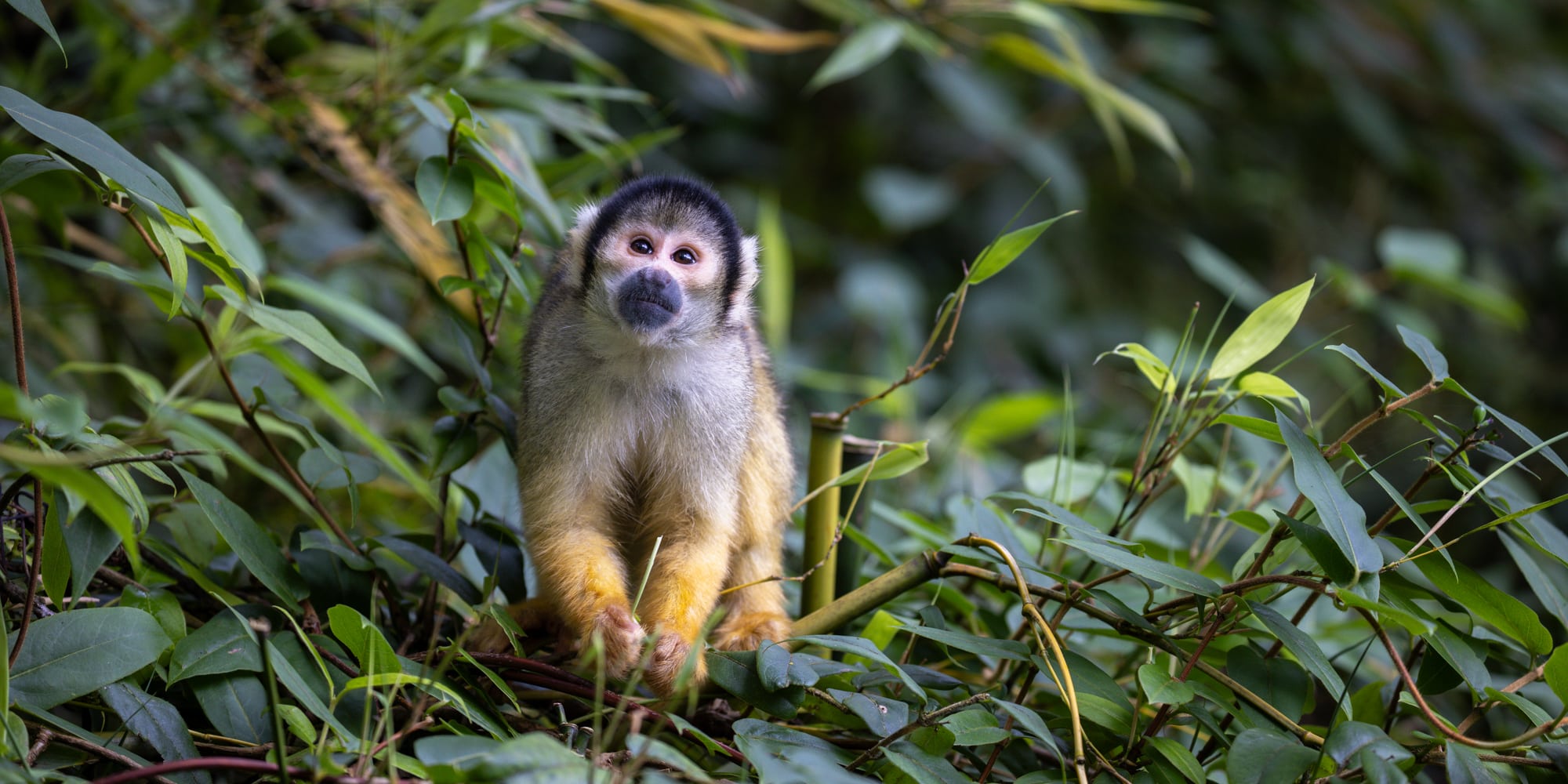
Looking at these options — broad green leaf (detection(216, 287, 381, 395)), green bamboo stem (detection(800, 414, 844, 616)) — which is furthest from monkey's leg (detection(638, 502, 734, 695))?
broad green leaf (detection(216, 287, 381, 395))

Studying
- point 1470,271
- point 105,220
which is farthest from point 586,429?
point 1470,271

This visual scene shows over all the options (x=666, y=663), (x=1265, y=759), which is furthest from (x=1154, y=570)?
(x=666, y=663)

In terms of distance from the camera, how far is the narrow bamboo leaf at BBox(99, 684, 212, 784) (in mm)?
1308

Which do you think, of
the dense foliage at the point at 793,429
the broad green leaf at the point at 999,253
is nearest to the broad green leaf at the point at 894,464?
the dense foliage at the point at 793,429

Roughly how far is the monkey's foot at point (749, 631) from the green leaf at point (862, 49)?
117 centimetres

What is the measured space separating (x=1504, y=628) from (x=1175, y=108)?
147 inches

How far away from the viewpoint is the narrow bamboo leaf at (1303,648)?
134 cm

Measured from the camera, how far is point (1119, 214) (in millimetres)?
5785

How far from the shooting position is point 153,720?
1.33 m

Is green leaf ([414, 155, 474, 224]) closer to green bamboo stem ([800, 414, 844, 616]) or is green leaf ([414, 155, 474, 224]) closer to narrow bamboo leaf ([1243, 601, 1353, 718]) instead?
green bamboo stem ([800, 414, 844, 616])

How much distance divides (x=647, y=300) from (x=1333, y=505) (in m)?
1.18

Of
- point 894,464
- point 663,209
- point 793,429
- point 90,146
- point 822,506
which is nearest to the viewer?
point 90,146

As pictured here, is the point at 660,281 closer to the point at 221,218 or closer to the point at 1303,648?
the point at 221,218

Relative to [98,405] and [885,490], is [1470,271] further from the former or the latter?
[98,405]
